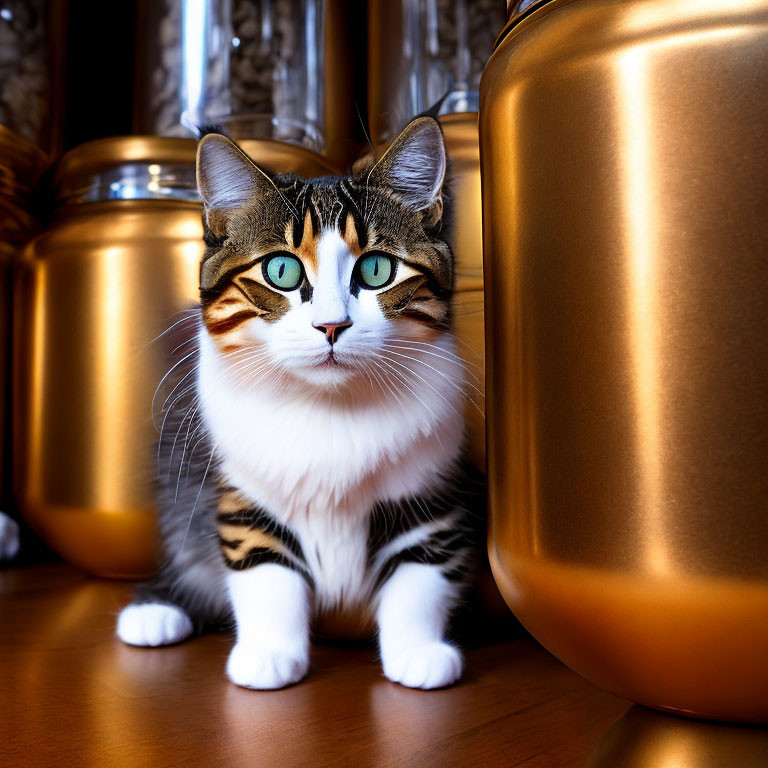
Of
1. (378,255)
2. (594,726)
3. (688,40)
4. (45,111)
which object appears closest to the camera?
(688,40)

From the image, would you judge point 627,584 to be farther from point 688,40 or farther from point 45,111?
point 45,111

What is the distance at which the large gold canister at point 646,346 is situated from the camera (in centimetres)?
32

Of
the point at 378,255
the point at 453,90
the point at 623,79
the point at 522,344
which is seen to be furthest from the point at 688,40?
the point at 453,90

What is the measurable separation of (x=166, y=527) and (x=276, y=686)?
0.32m

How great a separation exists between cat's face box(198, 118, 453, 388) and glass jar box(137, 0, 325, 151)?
1.44ft

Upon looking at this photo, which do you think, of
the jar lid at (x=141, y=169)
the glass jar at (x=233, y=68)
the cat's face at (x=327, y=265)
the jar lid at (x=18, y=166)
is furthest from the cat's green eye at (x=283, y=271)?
the jar lid at (x=18, y=166)

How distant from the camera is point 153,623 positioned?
2.46ft

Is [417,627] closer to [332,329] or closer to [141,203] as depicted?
[332,329]

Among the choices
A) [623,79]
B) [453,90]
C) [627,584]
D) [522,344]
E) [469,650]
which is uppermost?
[453,90]

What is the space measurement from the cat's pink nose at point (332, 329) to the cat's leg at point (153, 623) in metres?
A: 0.36

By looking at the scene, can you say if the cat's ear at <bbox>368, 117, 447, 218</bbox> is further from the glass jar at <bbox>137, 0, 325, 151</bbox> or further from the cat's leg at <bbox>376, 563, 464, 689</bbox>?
the glass jar at <bbox>137, 0, 325, 151</bbox>

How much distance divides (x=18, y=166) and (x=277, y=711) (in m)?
0.88

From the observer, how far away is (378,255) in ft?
2.16

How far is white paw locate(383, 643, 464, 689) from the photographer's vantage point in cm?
61
